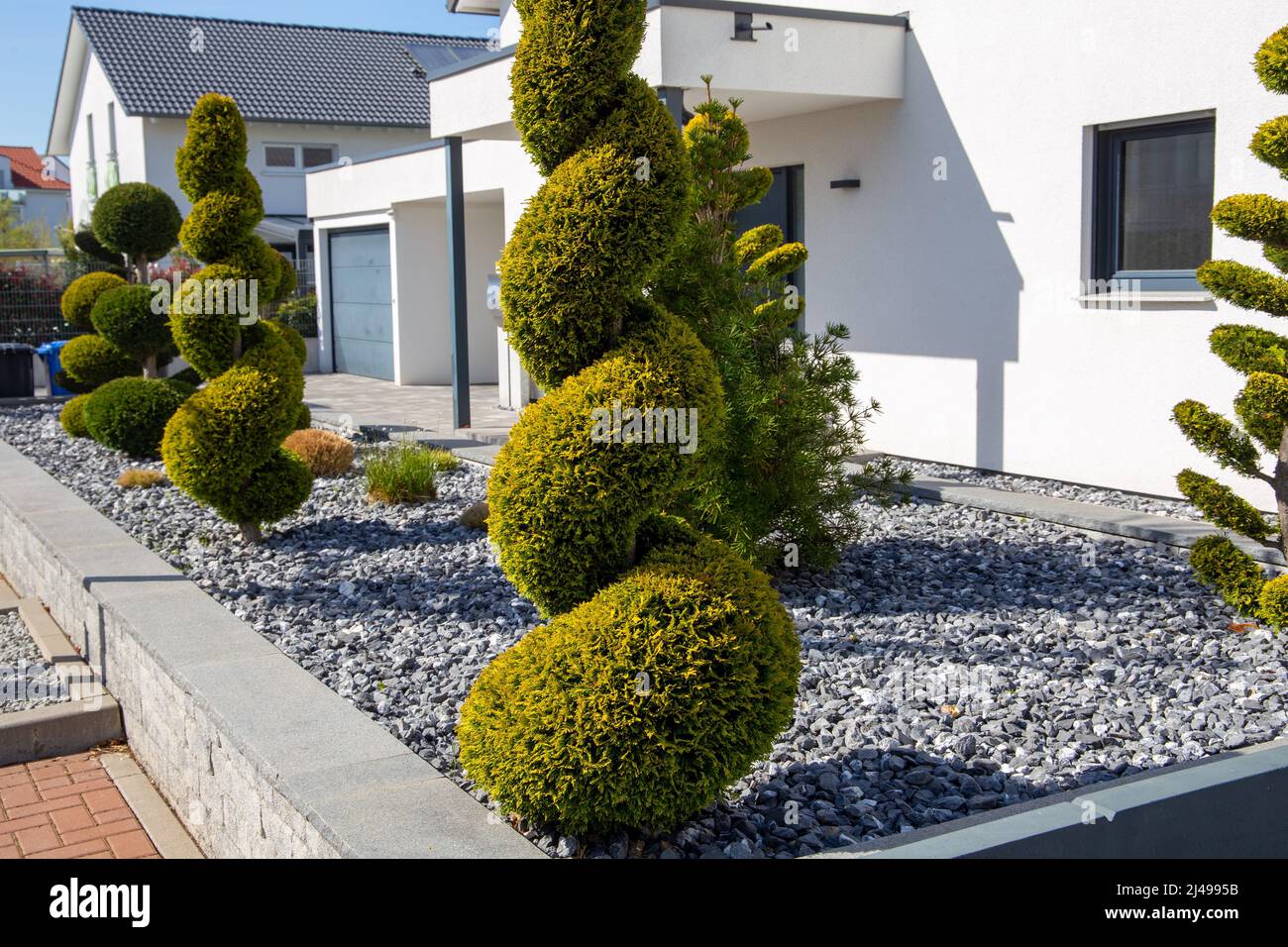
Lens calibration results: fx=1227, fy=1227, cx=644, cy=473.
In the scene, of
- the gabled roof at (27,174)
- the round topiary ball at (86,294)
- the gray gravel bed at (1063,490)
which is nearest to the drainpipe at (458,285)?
the round topiary ball at (86,294)

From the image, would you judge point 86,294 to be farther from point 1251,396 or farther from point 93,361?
point 1251,396

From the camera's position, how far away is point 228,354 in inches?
323

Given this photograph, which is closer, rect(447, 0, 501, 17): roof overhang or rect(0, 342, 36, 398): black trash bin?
rect(447, 0, 501, 17): roof overhang

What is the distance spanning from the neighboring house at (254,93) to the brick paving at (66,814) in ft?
72.4

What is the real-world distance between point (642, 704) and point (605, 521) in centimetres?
60

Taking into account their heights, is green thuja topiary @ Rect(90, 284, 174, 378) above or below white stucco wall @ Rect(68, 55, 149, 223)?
below

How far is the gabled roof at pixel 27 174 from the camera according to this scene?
5644 cm

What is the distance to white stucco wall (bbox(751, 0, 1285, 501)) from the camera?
26.8 ft

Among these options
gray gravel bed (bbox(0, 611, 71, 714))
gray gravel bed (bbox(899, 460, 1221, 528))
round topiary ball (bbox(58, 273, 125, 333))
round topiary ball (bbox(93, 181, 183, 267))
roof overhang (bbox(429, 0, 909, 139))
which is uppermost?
roof overhang (bbox(429, 0, 909, 139))

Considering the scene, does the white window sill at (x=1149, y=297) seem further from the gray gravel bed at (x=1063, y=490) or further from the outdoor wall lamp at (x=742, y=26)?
the outdoor wall lamp at (x=742, y=26)

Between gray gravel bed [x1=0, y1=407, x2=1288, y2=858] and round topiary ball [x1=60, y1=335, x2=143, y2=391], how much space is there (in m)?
4.76

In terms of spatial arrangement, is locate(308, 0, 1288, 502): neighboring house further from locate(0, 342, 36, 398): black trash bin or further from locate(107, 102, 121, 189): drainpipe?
locate(107, 102, 121, 189): drainpipe

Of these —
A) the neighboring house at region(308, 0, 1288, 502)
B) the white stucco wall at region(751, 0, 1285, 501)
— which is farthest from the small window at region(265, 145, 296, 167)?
the white stucco wall at region(751, 0, 1285, 501)
